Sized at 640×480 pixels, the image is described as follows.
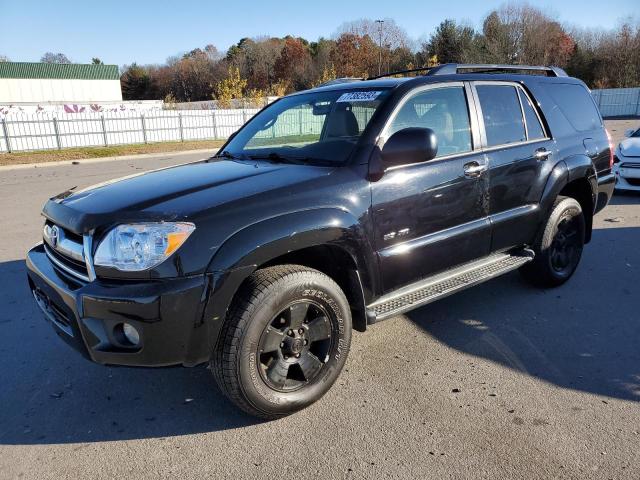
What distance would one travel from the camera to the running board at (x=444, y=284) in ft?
10.3

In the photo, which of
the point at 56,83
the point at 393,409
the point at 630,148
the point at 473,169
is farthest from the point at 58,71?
the point at 393,409

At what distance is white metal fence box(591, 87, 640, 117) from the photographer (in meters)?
39.5

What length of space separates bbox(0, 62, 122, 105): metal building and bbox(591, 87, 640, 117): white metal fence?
176 ft

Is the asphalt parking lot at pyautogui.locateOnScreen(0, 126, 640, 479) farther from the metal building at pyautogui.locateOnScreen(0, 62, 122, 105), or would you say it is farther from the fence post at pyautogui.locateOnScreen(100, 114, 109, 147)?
the metal building at pyautogui.locateOnScreen(0, 62, 122, 105)

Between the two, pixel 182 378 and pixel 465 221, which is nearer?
pixel 182 378

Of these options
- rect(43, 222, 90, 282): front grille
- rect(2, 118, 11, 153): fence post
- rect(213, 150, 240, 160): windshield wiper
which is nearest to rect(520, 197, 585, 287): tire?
rect(213, 150, 240, 160): windshield wiper

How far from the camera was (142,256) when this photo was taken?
2.39m

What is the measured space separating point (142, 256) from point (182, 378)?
121 centimetres

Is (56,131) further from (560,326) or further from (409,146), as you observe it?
(560,326)

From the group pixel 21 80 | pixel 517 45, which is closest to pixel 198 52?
pixel 21 80

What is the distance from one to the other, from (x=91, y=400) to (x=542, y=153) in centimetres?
383

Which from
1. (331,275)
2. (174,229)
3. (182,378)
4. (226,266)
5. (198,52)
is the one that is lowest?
(182,378)

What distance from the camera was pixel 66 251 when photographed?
2.74 metres

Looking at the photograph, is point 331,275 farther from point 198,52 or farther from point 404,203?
point 198,52
